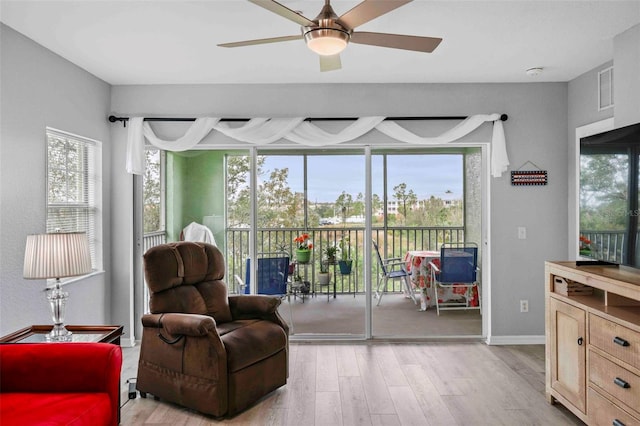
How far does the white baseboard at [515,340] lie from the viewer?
13.5 feet

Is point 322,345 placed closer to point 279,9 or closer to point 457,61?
point 457,61

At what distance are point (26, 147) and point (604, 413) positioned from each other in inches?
160

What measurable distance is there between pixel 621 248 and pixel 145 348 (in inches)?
126

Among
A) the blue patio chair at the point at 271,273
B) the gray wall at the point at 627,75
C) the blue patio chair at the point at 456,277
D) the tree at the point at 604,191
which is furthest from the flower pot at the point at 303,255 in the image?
the gray wall at the point at 627,75

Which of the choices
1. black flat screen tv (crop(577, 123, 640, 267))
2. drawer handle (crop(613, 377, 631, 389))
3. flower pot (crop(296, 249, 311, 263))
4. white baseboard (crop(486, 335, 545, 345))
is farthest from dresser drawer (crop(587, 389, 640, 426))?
flower pot (crop(296, 249, 311, 263))

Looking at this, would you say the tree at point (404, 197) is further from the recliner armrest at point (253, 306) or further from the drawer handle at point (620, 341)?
the drawer handle at point (620, 341)

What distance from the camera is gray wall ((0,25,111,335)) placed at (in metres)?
2.76

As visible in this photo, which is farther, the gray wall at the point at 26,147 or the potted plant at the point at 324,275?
the potted plant at the point at 324,275

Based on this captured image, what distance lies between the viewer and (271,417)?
2688 millimetres

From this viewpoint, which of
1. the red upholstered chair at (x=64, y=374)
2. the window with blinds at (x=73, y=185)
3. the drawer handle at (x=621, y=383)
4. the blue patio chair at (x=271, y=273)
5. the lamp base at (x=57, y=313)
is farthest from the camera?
the blue patio chair at (x=271, y=273)

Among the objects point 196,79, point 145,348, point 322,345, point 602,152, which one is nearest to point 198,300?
point 145,348

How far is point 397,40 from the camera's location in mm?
2115

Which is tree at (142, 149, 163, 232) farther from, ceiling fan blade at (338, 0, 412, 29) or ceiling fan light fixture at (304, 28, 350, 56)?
ceiling fan blade at (338, 0, 412, 29)

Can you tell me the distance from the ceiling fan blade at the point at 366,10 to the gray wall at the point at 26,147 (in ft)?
7.86
